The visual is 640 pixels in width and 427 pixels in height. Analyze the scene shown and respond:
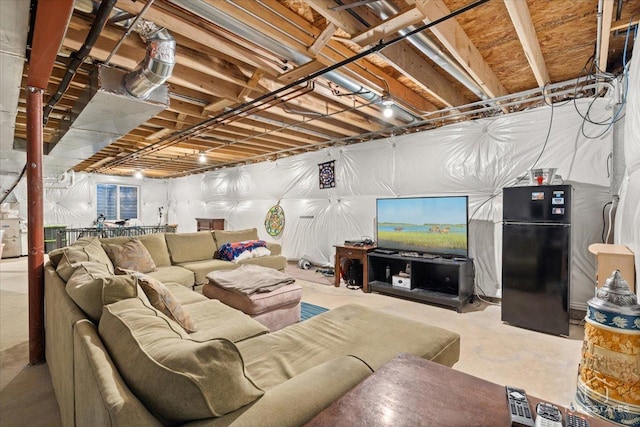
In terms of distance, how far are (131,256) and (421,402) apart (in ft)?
12.0

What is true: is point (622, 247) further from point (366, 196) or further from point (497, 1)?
point (366, 196)

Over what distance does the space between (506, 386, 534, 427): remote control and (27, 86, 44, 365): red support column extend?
337cm

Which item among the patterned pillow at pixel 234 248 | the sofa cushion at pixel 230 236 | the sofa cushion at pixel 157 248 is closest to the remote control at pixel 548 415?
the patterned pillow at pixel 234 248

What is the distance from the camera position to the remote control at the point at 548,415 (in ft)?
2.57

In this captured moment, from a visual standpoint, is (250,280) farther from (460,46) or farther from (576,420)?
(460,46)

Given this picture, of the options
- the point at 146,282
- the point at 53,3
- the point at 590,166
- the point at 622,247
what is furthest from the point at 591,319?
the point at 53,3

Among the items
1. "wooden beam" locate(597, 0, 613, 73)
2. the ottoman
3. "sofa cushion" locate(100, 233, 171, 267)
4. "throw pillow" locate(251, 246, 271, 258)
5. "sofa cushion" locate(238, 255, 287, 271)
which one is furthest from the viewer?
"throw pillow" locate(251, 246, 271, 258)

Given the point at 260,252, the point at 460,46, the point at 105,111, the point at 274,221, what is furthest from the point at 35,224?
the point at 274,221

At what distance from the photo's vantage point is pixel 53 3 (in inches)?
60.0

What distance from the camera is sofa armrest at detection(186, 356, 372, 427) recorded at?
0.81 m

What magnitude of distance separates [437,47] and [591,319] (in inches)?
84.0

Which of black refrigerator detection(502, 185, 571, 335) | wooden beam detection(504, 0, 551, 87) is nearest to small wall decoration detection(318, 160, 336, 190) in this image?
black refrigerator detection(502, 185, 571, 335)

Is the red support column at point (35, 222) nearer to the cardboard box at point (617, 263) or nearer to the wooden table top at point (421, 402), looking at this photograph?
the wooden table top at point (421, 402)

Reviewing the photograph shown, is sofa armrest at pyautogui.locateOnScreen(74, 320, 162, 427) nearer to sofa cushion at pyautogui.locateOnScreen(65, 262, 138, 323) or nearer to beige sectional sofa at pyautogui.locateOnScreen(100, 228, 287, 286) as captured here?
sofa cushion at pyautogui.locateOnScreen(65, 262, 138, 323)
